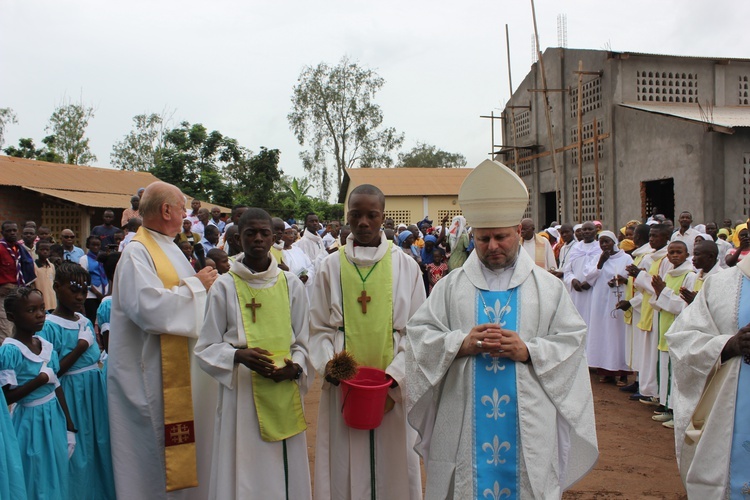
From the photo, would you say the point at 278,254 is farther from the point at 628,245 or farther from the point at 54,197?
the point at 54,197

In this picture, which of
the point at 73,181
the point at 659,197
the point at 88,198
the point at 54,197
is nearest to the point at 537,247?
the point at 659,197

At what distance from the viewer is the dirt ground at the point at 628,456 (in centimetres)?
552

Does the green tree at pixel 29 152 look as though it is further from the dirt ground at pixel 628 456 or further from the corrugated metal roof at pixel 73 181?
the dirt ground at pixel 628 456

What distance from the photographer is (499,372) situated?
3242mm

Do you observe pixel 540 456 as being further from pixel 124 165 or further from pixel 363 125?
pixel 124 165

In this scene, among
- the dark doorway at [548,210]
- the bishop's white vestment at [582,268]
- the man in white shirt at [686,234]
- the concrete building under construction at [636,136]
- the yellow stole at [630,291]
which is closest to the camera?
the yellow stole at [630,291]

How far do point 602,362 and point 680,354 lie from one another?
19.9 feet

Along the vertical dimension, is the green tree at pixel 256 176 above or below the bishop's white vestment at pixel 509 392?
above

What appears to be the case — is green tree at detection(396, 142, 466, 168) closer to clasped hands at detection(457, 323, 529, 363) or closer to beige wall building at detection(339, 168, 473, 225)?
beige wall building at detection(339, 168, 473, 225)

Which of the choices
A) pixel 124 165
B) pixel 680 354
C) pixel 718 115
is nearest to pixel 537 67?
pixel 718 115

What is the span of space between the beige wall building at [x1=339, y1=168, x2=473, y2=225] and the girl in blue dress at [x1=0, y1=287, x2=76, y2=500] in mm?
31280

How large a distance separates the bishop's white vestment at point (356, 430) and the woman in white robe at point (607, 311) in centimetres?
572

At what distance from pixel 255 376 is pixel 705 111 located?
19.8 meters

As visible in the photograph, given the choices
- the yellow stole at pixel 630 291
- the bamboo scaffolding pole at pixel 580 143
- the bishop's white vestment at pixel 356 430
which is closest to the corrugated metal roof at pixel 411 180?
the bamboo scaffolding pole at pixel 580 143
